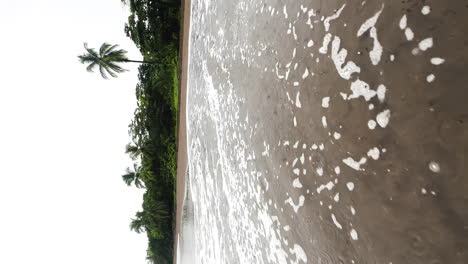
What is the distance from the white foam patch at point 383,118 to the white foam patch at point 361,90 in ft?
0.47

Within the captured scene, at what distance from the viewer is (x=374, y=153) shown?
223cm

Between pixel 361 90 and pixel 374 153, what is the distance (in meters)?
0.45

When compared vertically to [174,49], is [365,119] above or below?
below

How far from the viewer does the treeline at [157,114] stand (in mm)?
10203

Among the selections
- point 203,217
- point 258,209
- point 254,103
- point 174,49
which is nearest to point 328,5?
point 254,103

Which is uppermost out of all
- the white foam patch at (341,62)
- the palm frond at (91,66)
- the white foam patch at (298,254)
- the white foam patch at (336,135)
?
the palm frond at (91,66)

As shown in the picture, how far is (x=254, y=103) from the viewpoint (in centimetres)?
380

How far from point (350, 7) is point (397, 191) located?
1337 millimetres

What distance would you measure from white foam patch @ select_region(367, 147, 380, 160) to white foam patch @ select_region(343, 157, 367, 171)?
2.2 inches

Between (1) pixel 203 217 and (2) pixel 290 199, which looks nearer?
(2) pixel 290 199

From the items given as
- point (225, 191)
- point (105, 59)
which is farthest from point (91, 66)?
point (225, 191)

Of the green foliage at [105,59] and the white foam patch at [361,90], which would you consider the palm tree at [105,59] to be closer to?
the green foliage at [105,59]

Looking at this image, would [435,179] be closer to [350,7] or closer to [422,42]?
[422,42]

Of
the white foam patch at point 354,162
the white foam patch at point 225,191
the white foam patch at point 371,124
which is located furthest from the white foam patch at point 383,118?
the white foam patch at point 225,191
